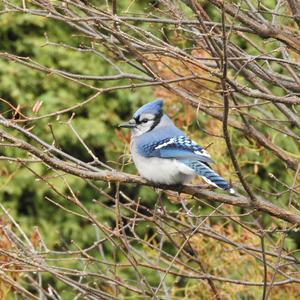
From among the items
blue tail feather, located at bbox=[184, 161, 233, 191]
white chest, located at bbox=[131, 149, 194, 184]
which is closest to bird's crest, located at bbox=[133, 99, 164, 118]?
white chest, located at bbox=[131, 149, 194, 184]

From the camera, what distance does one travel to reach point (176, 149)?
14.9 ft

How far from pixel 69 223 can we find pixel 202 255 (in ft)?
6.96

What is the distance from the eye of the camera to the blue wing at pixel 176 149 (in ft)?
14.3

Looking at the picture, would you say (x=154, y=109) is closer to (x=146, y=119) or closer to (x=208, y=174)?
(x=146, y=119)

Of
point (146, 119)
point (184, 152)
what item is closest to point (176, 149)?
point (184, 152)

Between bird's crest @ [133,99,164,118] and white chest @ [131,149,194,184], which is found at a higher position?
bird's crest @ [133,99,164,118]

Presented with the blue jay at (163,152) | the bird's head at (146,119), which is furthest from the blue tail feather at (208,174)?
the bird's head at (146,119)

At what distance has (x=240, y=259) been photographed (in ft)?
18.7

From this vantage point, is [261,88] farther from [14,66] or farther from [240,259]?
[14,66]

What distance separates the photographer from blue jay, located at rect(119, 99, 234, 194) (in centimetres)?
432

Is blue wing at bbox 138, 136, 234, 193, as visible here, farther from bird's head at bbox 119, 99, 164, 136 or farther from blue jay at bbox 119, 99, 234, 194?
bird's head at bbox 119, 99, 164, 136

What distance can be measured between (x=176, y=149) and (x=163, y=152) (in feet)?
0.32

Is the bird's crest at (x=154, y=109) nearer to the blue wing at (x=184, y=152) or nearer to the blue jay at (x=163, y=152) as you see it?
the blue jay at (x=163, y=152)

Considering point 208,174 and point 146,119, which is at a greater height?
point 208,174
